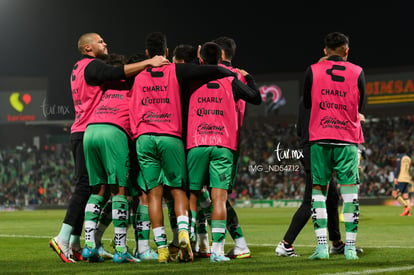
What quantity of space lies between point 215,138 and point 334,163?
1229mm

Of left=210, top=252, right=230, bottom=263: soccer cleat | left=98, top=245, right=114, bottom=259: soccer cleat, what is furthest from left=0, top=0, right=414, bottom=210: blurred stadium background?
left=210, top=252, right=230, bottom=263: soccer cleat

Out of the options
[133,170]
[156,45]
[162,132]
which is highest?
[156,45]

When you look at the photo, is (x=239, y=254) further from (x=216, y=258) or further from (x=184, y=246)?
(x=184, y=246)

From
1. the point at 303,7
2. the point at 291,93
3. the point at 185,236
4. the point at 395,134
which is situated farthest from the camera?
the point at 303,7

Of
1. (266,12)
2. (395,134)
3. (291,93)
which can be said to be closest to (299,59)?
(266,12)

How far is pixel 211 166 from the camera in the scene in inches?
265

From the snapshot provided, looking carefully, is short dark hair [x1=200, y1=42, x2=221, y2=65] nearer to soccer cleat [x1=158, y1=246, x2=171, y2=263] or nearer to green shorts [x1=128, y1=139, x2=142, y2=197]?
green shorts [x1=128, y1=139, x2=142, y2=197]

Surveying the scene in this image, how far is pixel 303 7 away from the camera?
49.9 m

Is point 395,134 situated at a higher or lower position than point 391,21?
lower

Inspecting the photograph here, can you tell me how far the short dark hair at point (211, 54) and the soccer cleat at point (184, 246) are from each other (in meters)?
1.76

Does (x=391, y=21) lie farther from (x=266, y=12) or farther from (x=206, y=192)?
(x=206, y=192)

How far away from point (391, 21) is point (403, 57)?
166 inches

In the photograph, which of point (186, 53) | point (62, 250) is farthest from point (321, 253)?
point (62, 250)

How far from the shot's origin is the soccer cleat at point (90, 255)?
672 cm
